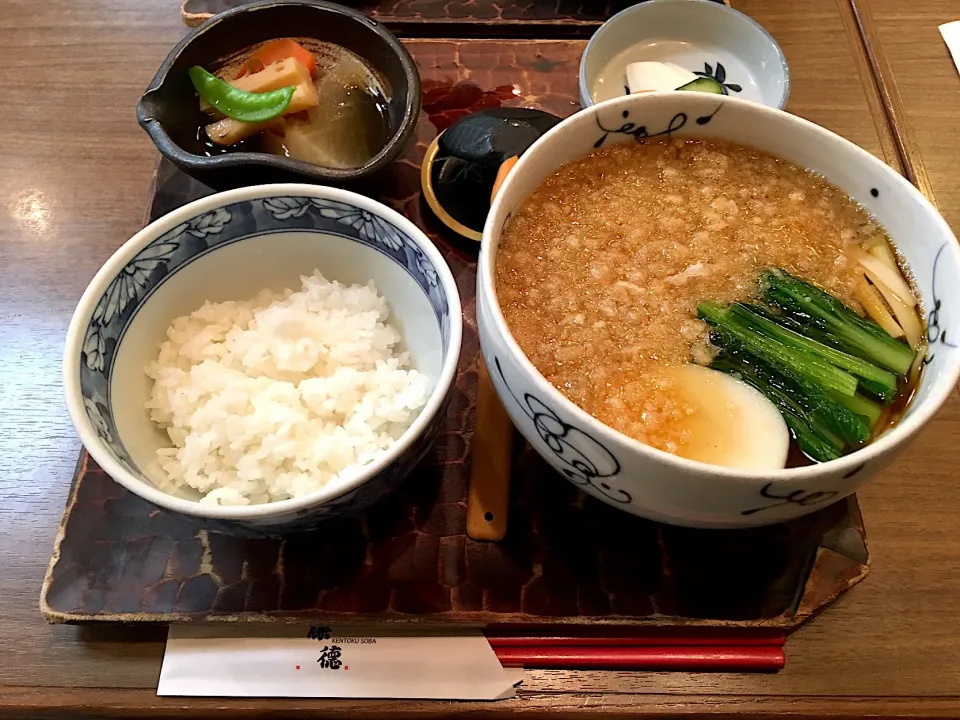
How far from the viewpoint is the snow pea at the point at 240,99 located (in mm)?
1702

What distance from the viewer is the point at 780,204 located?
117 cm

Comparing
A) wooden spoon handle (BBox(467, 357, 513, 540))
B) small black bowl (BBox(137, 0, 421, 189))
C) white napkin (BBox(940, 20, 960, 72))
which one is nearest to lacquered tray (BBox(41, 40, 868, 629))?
wooden spoon handle (BBox(467, 357, 513, 540))

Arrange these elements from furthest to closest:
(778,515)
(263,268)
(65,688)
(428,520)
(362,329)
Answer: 1. (263,268)
2. (362,329)
3. (428,520)
4. (65,688)
5. (778,515)

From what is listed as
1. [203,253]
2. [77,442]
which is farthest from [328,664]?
[203,253]

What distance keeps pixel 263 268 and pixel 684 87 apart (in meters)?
1.16

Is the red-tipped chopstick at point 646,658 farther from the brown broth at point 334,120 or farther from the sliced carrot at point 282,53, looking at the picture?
the sliced carrot at point 282,53

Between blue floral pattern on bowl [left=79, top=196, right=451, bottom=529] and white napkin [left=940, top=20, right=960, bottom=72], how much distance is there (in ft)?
5.81

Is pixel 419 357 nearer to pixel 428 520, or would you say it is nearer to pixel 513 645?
pixel 428 520

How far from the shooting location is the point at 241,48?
1817 mm

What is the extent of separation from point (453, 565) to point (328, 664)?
0.83 ft

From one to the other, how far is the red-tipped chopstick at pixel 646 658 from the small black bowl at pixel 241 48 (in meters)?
0.99

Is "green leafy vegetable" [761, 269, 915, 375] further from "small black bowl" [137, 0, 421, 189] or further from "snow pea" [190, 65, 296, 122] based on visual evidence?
"snow pea" [190, 65, 296, 122]

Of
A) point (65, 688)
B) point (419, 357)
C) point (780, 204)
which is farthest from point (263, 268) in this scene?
point (780, 204)

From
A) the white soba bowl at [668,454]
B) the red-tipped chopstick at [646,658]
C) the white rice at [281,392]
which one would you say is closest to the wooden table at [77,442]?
the red-tipped chopstick at [646,658]
